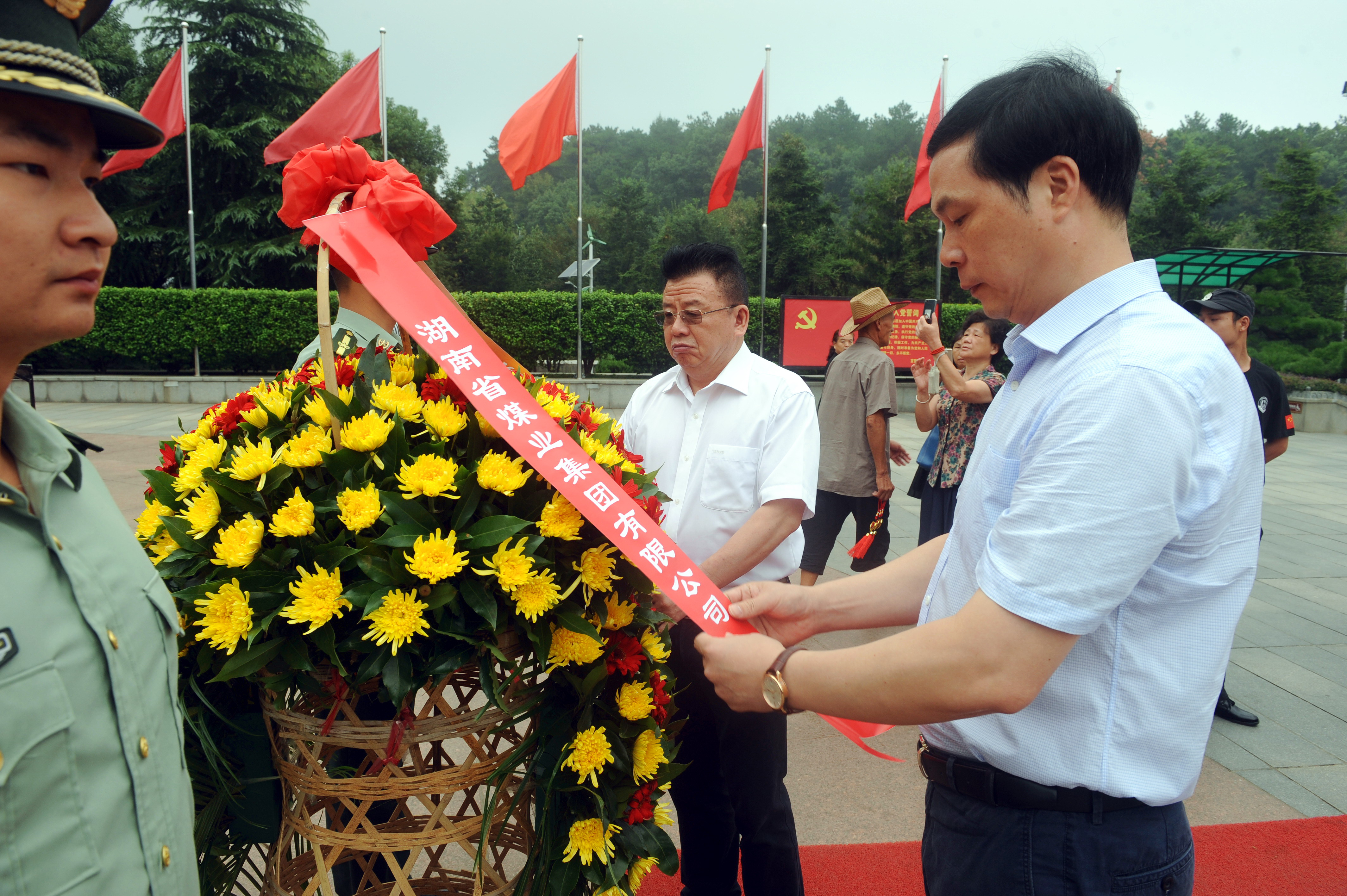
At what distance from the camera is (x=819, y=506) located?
4.70 metres

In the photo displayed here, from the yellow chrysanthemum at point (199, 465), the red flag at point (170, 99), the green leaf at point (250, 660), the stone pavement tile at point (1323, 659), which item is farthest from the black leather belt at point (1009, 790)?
the red flag at point (170, 99)

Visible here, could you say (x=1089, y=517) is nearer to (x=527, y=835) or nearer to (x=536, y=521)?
(x=536, y=521)

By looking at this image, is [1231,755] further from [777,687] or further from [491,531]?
[491,531]

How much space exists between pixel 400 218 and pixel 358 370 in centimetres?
45

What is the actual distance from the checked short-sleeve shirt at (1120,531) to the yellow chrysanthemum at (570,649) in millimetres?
598

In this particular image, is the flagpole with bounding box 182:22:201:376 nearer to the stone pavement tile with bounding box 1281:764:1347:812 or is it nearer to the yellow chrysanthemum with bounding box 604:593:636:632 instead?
the yellow chrysanthemum with bounding box 604:593:636:632

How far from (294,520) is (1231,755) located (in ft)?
12.0

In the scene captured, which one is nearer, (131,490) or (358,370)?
(358,370)

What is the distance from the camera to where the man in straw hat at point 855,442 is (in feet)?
15.0

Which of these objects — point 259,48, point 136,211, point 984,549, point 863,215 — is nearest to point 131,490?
point 984,549

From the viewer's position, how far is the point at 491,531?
1253 mm

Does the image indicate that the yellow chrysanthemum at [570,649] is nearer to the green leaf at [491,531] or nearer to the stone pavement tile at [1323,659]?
the green leaf at [491,531]

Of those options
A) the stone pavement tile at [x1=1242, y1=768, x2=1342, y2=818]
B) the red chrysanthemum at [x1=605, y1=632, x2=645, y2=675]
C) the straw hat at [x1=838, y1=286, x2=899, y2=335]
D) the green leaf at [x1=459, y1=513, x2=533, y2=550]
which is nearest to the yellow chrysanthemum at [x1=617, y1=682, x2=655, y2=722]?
the red chrysanthemum at [x1=605, y1=632, x2=645, y2=675]

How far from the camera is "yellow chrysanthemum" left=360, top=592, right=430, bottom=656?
116cm
